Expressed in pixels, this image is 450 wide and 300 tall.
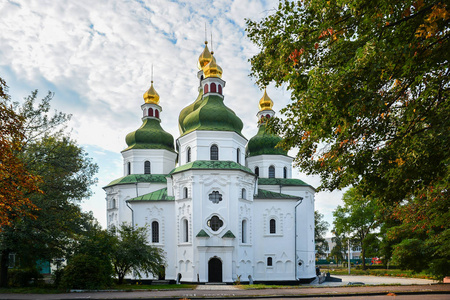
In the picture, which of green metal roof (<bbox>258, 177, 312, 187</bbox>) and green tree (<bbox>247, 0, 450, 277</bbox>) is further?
green metal roof (<bbox>258, 177, 312, 187</bbox>)

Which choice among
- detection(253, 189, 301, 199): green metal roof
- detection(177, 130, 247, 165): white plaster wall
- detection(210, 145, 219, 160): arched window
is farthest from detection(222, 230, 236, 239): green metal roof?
detection(210, 145, 219, 160): arched window

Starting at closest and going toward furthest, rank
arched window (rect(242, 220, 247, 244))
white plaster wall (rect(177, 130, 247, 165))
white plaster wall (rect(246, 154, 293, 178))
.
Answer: arched window (rect(242, 220, 247, 244))
white plaster wall (rect(177, 130, 247, 165))
white plaster wall (rect(246, 154, 293, 178))

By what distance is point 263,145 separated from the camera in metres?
36.9

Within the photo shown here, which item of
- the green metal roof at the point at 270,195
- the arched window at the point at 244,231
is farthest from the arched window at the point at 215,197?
the green metal roof at the point at 270,195

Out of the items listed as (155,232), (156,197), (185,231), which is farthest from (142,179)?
(185,231)

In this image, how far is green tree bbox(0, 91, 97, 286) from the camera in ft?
57.7

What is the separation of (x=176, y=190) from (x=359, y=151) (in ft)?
74.4

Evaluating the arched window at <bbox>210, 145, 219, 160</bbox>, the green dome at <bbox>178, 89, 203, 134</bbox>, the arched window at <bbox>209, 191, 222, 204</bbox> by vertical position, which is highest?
the green dome at <bbox>178, 89, 203, 134</bbox>

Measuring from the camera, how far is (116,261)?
21.7 metres

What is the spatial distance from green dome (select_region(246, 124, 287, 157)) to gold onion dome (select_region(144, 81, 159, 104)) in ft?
36.6

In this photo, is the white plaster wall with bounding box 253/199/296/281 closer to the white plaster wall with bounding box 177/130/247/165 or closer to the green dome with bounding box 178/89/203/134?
the white plaster wall with bounding box 177/130/247/165

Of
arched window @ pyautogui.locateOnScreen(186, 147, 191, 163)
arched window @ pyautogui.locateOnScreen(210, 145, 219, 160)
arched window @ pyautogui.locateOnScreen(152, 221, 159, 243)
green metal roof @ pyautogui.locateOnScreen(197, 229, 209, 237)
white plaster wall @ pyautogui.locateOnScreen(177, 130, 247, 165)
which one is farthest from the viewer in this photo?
arched window @ pyautogui.locateOnScreen(152, 221, 159, 243)

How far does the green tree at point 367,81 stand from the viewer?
6.64m

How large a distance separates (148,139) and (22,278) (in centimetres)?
1819
